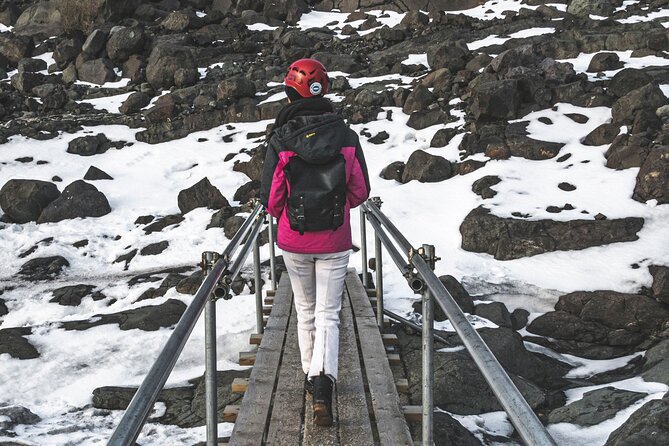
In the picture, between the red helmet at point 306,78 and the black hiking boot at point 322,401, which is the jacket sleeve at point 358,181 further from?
the black hiking boot at point 322,401

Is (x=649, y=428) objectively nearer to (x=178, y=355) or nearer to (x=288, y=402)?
(x=288, y=402)

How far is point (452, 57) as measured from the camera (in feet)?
68.4

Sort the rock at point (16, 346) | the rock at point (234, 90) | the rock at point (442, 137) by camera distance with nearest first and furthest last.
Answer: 1. the rock at point (16, 346)
2. the rock at point (442, 137)
3. the rock at point (234, 90)

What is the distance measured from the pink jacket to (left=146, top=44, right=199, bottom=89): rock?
21888 mm

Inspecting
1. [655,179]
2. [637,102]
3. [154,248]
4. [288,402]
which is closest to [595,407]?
[288,402]

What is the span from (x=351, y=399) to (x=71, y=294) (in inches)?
350

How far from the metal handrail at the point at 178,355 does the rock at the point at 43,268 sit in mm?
10125

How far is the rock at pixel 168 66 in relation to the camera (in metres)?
24.3

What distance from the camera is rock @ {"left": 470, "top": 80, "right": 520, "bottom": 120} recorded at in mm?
16484

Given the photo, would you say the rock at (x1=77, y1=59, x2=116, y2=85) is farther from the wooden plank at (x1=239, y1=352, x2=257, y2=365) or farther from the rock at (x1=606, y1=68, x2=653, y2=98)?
the wooden plank at (x1=239, y1=352, x2=257, y2=365)

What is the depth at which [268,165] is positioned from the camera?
357 centimetres

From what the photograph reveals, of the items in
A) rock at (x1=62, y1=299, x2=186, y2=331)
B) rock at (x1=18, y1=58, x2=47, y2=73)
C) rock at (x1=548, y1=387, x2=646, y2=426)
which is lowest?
rock at (x1=62, y1=299, x2=186, y2=331)

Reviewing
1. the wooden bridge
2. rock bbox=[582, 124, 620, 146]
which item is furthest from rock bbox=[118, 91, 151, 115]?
the wooden bridge

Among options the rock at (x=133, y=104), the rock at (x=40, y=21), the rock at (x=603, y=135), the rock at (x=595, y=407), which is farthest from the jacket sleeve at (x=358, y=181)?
the rock at (x=40, y=21)
